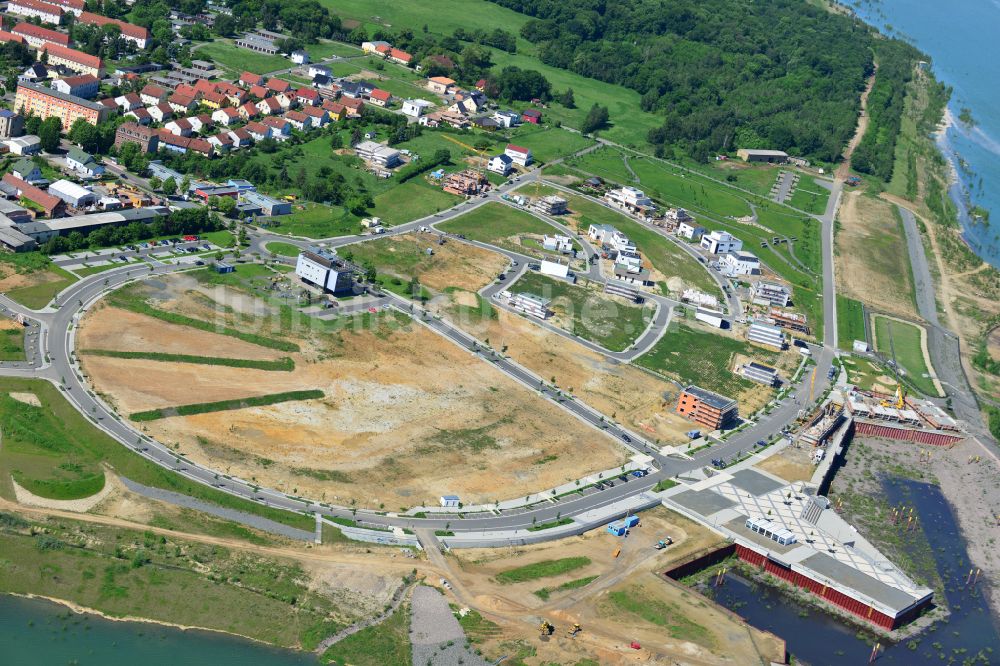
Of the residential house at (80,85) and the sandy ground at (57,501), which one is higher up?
the residential house at (80,85)

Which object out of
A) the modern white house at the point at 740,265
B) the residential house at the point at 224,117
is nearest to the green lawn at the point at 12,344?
the residential house at the point at 224,117

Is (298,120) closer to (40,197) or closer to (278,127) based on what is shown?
(278,127)

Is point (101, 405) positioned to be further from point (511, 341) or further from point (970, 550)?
point (970, 550)

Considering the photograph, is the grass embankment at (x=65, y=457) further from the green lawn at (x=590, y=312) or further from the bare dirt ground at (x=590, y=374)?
the green lawn at (x=590, y=312)

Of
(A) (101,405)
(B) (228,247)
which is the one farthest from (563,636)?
(B) (228,247)

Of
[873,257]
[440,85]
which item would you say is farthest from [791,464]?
[440,85]

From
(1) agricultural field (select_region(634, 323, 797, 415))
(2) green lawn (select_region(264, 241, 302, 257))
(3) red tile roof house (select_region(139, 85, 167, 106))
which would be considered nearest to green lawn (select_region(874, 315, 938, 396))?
(1) agricultural field (select_region(634, 323, 797, 415))

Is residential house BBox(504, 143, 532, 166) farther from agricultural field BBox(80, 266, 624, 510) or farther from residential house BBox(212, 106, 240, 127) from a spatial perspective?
agricultural field BBox(80, 266, 624, 510)
